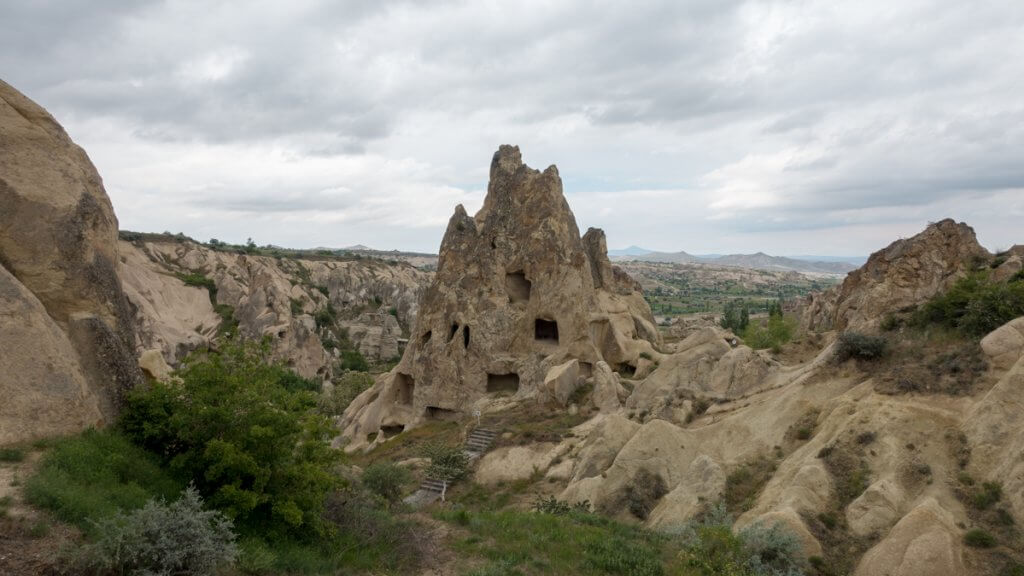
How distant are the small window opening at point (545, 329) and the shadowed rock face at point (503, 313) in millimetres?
51

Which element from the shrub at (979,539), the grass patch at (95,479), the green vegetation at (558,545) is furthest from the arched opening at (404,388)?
the shrub at (979,539)

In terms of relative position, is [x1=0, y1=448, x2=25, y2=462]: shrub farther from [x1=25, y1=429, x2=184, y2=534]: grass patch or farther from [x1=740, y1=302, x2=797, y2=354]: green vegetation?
[x1=740, y1=302, x2=797, y2=354]: green vegetation

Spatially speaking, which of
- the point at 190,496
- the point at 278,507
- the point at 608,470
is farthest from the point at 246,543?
the point at 608,470

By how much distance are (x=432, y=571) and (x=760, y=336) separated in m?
33.4

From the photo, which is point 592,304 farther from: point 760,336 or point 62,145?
point 62,145

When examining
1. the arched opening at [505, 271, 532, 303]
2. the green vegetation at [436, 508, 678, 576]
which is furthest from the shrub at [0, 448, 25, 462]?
the arched opening at [505, 271, 532, 303]

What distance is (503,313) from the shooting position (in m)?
27.9

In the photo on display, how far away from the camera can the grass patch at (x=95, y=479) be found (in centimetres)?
632

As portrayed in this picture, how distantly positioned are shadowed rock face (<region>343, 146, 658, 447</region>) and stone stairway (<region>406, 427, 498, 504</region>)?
12.2 ft

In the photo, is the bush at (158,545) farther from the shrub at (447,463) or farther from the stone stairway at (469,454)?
the shrub at (447,463)

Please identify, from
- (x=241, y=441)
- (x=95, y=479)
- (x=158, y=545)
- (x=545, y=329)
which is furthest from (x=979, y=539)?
(x=545, y=329)

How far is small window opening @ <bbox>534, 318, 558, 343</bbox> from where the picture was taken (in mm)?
29547

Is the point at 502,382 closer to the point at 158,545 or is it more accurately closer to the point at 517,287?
the point at 517,287

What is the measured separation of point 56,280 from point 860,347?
16122 mm
